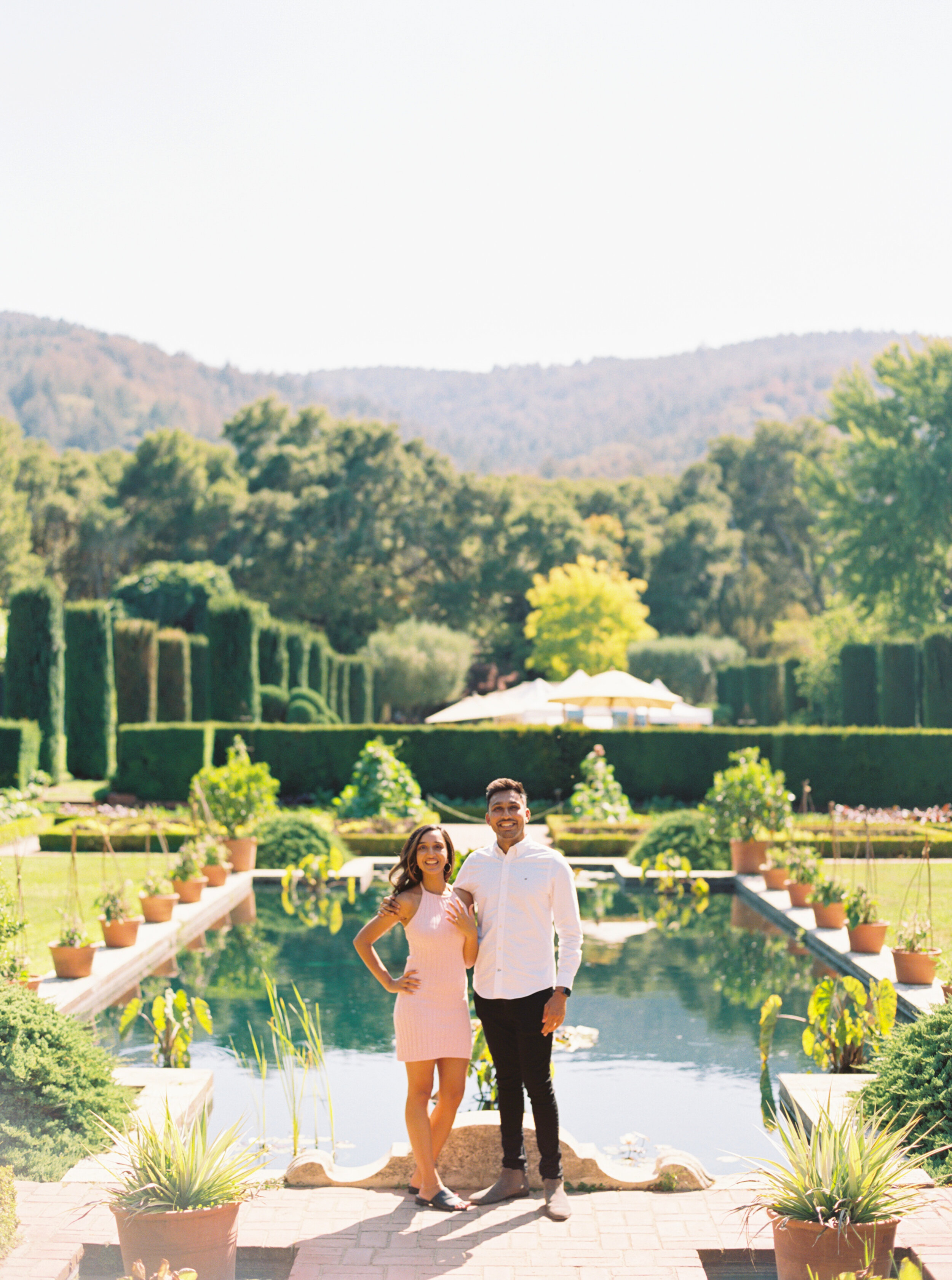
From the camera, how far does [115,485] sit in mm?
55125

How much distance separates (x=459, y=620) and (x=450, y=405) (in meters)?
141

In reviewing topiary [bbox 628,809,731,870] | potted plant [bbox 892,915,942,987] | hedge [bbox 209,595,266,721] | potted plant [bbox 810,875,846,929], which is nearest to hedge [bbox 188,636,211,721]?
hedge [bbox 209,595,266,721]

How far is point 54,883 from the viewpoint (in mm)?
12555

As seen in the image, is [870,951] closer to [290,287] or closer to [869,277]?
[869,277]

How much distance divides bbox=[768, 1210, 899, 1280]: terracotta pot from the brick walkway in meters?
0.32

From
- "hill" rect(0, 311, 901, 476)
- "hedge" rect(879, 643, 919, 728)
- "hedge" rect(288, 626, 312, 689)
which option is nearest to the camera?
"hedge" rect(879, 643, 919, 728)

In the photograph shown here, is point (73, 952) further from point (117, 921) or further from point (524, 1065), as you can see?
point (524, 1065)

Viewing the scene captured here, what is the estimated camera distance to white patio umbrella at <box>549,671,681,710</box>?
19.9 m

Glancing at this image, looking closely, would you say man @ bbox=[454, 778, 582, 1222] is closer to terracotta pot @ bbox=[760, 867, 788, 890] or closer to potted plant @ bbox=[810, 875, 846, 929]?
potted plant @ bbox=[810, 875, 846, 929]

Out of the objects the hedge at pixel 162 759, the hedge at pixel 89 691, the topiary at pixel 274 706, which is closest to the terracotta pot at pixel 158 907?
the hedge at pixel 162 759

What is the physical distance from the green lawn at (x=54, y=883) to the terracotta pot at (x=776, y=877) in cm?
653

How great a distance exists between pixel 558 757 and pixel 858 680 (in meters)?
10.9

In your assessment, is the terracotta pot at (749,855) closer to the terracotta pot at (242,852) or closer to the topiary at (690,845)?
the topiary at (690,845)

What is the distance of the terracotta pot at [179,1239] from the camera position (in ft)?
11.4
